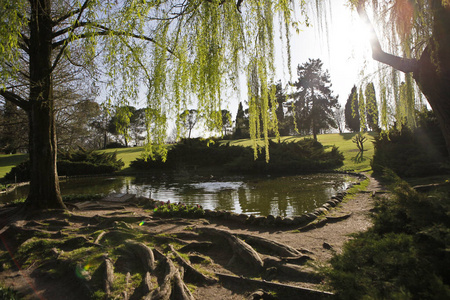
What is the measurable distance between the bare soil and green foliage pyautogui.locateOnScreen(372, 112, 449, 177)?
329 inches

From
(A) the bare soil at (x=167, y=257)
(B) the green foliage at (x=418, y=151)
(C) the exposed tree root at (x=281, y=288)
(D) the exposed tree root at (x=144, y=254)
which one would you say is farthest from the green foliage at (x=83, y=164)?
(C) the exposed tree root at (x=281, y=288)

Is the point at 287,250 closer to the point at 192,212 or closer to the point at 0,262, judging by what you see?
the point at 192,212

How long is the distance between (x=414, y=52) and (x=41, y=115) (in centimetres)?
870

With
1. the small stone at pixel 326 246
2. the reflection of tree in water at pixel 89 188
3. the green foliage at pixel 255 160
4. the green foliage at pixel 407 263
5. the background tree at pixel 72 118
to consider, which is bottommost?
the small stone at pixel 326 246

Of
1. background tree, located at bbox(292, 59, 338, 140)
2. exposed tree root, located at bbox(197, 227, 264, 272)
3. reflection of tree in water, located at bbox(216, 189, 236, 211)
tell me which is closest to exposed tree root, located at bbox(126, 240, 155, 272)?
exposed tree root, located at bbox(197, 227, 264, 272)

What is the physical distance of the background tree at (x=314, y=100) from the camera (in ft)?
120

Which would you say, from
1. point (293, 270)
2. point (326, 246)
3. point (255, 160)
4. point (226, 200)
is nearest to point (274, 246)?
point (293, 270)

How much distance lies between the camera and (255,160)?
1892 centimetres

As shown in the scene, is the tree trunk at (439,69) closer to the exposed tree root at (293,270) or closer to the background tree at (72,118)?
the exposed tree root at (293,270)

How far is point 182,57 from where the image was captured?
494 centimetres

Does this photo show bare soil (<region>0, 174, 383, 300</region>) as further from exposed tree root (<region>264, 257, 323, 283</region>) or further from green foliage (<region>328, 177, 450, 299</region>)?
green foliage (<region>328, 177, 450, 299</region>)

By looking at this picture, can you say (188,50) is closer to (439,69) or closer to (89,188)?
(439,69)

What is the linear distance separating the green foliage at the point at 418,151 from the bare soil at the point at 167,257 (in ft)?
27.4

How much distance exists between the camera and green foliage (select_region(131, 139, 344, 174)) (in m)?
21.5
